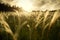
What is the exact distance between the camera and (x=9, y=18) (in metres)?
1.62

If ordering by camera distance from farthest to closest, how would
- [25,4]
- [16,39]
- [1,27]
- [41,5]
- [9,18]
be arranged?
[41,5], [25,4], [9,18], [1,27], [16,39]

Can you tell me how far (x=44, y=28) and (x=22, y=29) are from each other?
6.4 inches

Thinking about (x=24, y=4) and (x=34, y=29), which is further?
(x=24, y=4)

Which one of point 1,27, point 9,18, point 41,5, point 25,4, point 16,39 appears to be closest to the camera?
point 16,39

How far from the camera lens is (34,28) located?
147 centimetres

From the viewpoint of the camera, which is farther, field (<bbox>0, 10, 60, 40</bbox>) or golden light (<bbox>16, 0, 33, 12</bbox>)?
golden light (<bbox>16, 0, 33, 12</bbox>)

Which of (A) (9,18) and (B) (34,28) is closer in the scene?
(B) (34,28)

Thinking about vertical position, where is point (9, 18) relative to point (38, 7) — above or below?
above

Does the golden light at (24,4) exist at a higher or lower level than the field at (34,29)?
lower

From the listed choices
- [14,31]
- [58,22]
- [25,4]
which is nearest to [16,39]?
[14,31]

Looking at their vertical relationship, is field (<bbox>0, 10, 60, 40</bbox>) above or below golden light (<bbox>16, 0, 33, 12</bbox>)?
above

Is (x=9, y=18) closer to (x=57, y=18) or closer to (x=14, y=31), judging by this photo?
(x=14, y=31)

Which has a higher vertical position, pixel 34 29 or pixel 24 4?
pixel 34 29

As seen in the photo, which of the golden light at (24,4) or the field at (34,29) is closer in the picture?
the field at (34,29)
